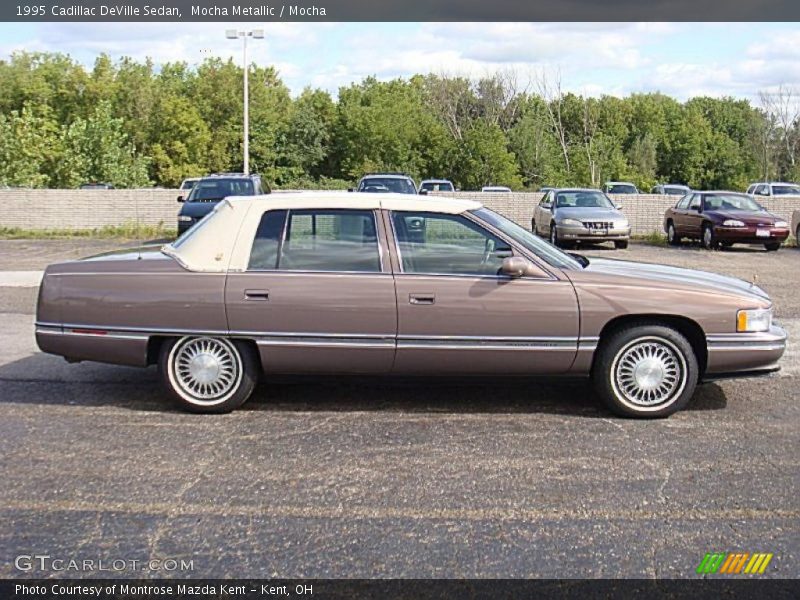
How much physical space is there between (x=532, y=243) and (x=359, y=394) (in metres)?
1.74

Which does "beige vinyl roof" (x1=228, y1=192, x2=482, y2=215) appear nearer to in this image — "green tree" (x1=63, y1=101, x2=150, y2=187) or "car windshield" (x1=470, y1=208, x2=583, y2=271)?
"car windshield" (x1=470, y1=208, x2=583, y2=271)

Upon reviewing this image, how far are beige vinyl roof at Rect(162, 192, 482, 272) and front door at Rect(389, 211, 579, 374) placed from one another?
51cm

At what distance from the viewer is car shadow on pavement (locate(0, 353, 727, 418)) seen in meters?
6.46

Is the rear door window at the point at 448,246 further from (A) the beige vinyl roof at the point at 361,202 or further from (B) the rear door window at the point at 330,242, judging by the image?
(B) the rear door window at the point at 330,242

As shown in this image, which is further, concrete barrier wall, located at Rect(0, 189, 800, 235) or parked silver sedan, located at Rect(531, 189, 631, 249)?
concrete barrier wall, located at Rect(0, 189, 800, 235)

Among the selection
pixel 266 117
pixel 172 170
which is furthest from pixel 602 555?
pixel 266 117

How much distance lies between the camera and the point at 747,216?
21047mm

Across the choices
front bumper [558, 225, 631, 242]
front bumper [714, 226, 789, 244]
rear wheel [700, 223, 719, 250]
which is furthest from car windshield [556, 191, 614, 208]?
front bumper [714, 226, 789, 244]

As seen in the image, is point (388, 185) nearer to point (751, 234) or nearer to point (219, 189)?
point (219, 189)

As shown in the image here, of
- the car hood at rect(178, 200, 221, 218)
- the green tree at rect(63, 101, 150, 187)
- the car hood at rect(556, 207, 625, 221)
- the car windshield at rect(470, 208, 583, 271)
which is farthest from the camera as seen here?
the green tree at rect(63, 101, 150, 187)

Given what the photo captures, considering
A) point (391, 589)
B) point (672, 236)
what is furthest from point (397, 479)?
point (672, 236)

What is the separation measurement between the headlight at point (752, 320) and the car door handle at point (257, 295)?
10.8 ft

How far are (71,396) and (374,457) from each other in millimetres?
2743

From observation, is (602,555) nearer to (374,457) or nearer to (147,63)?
(374,457)
